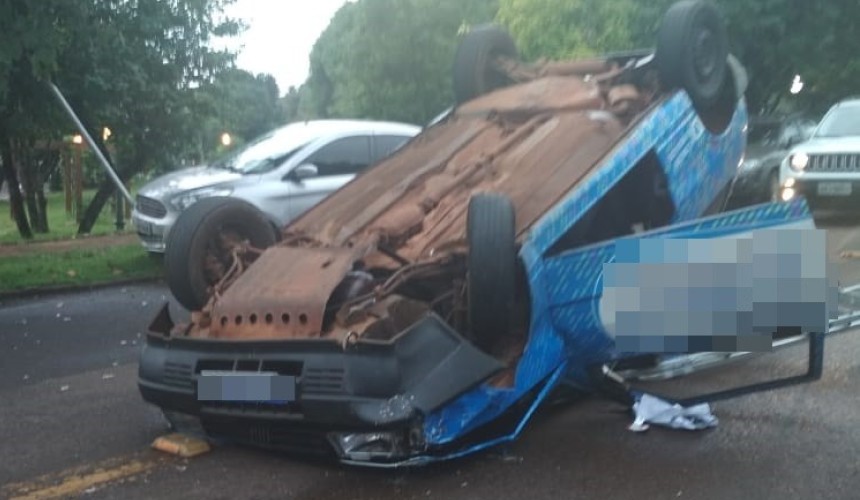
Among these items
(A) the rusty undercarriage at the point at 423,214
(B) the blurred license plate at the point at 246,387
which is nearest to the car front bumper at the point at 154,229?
(A) the rusty undercarriage at the point at 423,214

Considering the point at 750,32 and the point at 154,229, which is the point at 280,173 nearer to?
the point at 154,229

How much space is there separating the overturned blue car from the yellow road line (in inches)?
11.7

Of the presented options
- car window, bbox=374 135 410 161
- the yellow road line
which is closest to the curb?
car window, bbox=374 135 410 161

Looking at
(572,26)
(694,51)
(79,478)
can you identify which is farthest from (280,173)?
(572,26)

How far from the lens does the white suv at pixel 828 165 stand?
1370 cm

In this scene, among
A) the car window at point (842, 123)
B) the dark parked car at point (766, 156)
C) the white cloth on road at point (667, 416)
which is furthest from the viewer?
the dark parked car at point (766, 156)

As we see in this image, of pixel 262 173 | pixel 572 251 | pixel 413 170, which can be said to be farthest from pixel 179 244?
pixel 262 173

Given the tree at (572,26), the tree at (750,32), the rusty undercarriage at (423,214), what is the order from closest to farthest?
the rusty undercarriage at (423,214) < the tree at (750,32) < the tree at (572,26)

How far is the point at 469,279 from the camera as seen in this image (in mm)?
5152

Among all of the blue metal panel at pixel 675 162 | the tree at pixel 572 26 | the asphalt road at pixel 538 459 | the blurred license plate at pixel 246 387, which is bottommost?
the asphalt road at pixel 538 459

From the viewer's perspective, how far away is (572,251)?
548cm

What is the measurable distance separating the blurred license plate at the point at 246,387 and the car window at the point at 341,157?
733 cm

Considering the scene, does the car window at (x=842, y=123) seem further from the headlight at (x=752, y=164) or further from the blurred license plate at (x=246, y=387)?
the blurred license plate at (x=246, y=387)

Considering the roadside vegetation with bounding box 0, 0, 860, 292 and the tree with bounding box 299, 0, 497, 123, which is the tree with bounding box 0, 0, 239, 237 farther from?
the tree with bounding box 299, 0, 497, 123
